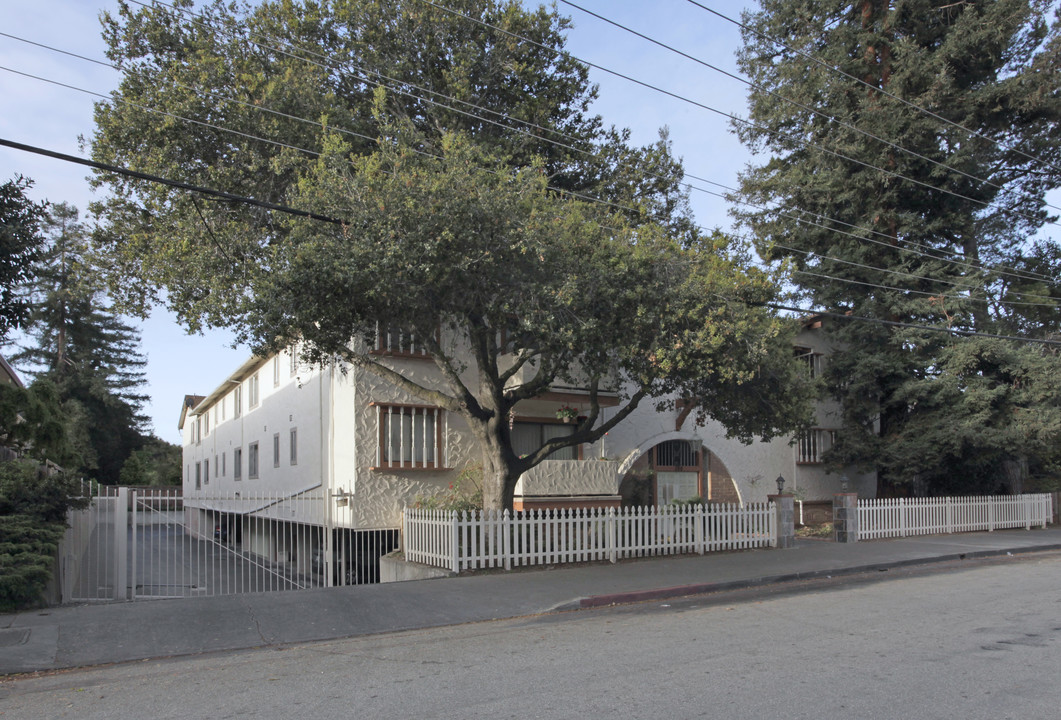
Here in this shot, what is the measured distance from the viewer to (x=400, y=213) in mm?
11047

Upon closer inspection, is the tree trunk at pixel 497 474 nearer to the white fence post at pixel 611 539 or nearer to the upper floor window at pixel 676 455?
the white fence post at pixel 611 539

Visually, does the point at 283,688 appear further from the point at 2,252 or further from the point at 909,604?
the point at 2,252

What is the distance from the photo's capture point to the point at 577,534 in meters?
14.9

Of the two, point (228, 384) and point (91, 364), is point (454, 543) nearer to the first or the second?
point (228, 384)

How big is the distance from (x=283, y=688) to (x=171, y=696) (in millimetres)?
896

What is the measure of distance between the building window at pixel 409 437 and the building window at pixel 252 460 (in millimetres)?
9677

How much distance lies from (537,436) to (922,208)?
14.7 m

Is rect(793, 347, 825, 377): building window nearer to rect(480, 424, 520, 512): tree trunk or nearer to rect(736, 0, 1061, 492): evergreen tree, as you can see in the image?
rect(736, 0, 1061, 492): evergreen tree

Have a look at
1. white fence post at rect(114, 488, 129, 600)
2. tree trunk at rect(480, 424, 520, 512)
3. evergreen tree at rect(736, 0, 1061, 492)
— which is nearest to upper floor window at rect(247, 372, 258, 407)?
tree trunk at rect(480, 424, 520, 512)

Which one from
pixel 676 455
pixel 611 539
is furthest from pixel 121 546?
pixel 676 455

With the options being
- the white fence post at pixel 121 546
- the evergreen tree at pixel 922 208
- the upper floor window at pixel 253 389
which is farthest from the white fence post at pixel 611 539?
the upper floor window at pixel 253 389

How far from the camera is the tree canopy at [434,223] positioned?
447 inches

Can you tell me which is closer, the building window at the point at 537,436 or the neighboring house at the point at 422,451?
the neighboring house at the point at 422,451

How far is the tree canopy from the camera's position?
11352 mm
